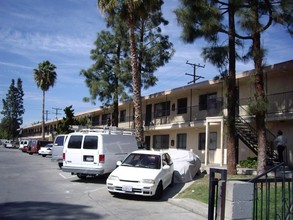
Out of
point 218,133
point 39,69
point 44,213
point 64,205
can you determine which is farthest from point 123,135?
point 39,69

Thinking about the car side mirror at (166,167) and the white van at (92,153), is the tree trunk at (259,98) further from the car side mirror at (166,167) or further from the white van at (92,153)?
the white van at (92,153)

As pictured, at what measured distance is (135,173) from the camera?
13539 millimetres

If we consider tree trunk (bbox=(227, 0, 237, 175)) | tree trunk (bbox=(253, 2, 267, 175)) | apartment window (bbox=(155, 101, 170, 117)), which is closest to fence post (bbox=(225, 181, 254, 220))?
tree trunk (bbox=(253, 2, 267, 175))

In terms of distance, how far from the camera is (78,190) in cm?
1496

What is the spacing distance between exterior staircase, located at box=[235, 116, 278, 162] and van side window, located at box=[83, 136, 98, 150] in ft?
30.2

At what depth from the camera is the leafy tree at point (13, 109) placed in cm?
11132

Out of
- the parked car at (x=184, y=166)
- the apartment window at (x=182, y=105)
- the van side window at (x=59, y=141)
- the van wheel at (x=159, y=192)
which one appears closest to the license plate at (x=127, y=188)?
the van wheel at (x=159, y=192)

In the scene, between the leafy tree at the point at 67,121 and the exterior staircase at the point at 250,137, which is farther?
the leafy tree at the point at 67,121

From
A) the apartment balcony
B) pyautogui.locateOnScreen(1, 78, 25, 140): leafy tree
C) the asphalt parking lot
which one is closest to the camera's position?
the asphalt parking lot

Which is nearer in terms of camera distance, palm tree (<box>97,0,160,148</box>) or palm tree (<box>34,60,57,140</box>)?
palm tree (<box>97,0,160,148</box>)

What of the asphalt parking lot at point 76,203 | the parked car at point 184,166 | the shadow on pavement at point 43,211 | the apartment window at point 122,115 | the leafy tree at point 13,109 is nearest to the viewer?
the shadow on pavement at point 43,211

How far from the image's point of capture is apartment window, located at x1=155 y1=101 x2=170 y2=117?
34812 mm

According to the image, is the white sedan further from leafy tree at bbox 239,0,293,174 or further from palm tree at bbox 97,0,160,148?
palm tree at bbox 97,0,160,148

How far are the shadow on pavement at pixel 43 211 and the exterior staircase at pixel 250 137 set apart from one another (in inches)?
506
